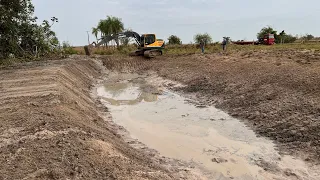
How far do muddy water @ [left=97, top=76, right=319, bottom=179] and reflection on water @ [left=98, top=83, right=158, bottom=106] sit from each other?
0.09 m

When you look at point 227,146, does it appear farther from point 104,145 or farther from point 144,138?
point 104,145

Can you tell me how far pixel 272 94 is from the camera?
1100 cm

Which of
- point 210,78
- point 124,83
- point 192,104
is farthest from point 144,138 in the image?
point 124,83

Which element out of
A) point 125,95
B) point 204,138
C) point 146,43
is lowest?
point 204,138

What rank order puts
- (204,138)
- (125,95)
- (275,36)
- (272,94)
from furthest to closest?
(275,36) < (125,95) < (272,94) < (204,138)

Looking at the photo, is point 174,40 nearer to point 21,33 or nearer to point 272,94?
point 21,33

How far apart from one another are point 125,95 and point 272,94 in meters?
7.48

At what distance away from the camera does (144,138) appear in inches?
348

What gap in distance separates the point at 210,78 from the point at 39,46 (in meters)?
17.0

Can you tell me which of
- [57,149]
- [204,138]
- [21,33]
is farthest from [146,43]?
[57,149]

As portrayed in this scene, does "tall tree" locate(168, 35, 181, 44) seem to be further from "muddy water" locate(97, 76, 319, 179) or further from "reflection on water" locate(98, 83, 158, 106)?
"muddy water" locate(97, 76, 319, 179)

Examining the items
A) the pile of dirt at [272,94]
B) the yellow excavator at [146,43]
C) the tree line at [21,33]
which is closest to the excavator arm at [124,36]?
the yellow excavator at [146,43]

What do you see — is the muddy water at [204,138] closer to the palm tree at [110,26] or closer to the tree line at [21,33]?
the tree line at [21,33]

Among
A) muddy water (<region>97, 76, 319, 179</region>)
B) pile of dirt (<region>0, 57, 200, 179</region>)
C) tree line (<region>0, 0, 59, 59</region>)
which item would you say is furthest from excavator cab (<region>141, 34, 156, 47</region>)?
pile of dirt (<region>0, 57, 200, 179</region>)
